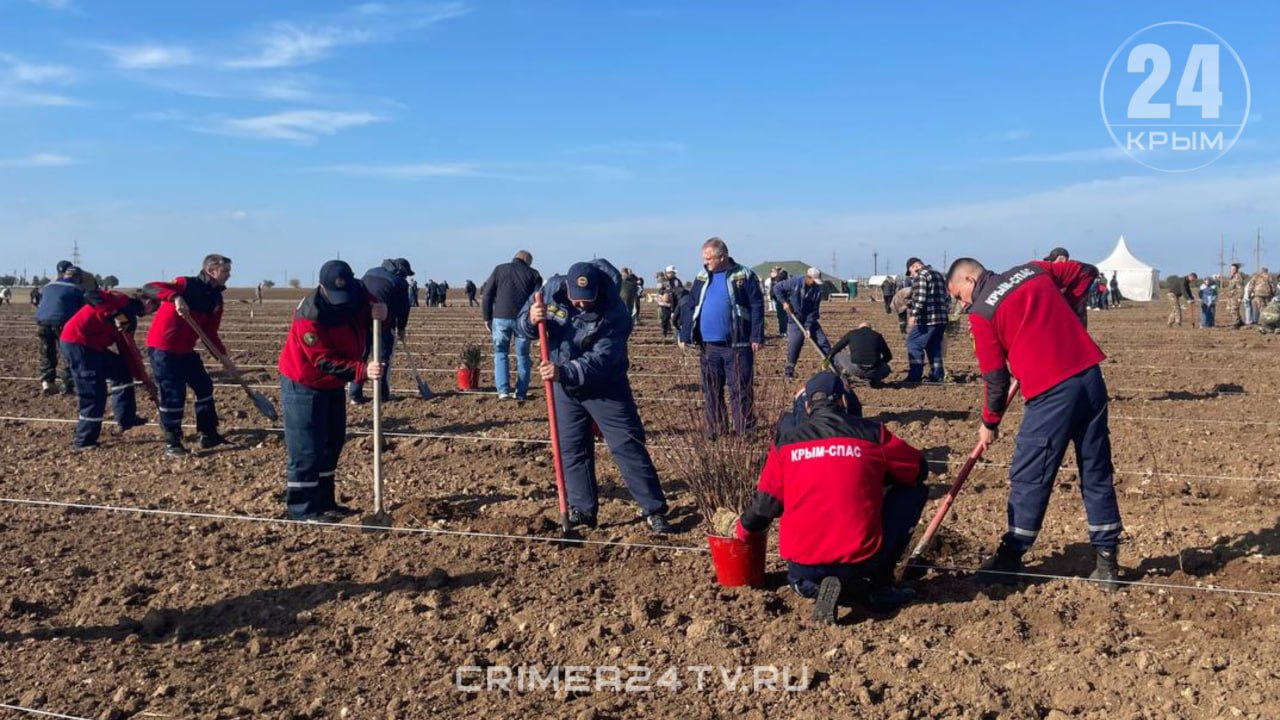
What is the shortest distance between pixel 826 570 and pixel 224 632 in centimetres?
270

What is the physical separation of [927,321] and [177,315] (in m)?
8.07

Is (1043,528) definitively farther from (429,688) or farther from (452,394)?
(452,394)

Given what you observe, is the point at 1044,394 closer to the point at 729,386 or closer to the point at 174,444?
the point at 729,386

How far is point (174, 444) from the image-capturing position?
8469mm

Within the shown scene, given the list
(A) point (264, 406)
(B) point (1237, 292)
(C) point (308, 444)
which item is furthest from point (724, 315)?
(B) point (1237, 292)

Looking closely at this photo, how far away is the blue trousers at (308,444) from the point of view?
248 inches

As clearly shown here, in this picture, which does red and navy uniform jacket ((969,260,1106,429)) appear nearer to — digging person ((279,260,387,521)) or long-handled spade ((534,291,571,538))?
long-handled spade ((534,291,571,538))

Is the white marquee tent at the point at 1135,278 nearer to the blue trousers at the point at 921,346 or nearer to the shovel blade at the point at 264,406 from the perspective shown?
the blue trousers at the point at 921,346

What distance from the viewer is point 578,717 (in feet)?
12.1

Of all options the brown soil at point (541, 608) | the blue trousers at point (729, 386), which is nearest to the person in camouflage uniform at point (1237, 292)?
the brown soil at point (541, 608)

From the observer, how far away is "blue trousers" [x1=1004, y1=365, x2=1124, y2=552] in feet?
15.7

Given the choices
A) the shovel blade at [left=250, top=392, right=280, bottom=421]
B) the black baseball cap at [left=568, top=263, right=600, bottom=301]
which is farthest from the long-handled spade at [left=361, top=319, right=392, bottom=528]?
the shovel blade at [left=250, top=392, right=280, bottom=421]

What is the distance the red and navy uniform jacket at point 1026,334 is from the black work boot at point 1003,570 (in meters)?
0.62

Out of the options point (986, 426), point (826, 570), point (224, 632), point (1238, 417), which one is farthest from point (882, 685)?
point (1238, 417)
